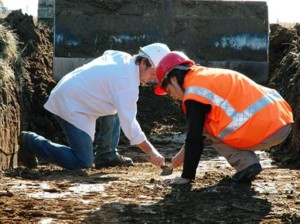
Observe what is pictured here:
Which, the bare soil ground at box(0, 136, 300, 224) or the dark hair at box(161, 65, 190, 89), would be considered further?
the dark hair at box(161, 65, 190, 89)

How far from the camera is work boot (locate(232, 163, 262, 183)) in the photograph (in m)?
4.70

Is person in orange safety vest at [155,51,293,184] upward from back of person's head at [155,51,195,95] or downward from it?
downward

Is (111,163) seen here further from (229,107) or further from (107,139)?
(229,107)

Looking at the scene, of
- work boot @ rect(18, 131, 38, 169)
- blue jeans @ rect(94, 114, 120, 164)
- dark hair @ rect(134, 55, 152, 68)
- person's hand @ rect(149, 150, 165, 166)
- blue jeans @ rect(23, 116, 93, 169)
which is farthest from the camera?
blue jeans @ rect(94, 114, 120, 164)

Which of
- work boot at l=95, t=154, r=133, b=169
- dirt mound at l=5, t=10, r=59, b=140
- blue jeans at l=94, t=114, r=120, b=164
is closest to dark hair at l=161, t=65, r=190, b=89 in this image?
blue jeans at l=94, t=114, r=120, b=164

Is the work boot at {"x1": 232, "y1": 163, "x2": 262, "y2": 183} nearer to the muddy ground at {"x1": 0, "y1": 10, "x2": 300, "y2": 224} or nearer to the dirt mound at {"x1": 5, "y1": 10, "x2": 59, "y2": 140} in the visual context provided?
the muddy ground at {"x1": 0, "y1": 10, "x2": 300, "y2": 224}

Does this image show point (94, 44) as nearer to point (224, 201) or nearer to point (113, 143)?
point (113, 143)

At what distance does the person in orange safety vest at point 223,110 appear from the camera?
14.7 ft

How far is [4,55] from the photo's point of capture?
7.68 meters

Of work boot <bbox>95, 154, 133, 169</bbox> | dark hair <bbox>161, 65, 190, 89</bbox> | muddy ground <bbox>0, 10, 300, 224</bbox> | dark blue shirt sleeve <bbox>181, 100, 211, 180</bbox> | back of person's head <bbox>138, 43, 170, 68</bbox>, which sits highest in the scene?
back of person's head <bbox>138, 43, 170, 68</bbox>

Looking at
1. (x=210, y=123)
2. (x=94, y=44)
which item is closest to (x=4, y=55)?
(x=94, y=44)

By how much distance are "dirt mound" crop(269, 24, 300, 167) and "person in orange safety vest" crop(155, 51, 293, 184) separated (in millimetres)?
2274

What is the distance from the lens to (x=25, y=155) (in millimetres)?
6402

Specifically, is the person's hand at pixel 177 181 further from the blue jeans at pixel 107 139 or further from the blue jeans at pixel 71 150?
Result: the blue jeans at pixel 107 139
